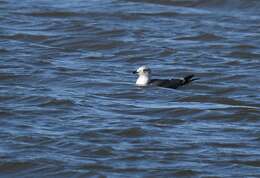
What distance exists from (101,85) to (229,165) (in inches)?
181

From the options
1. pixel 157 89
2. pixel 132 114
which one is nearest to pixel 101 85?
pixel 157 89

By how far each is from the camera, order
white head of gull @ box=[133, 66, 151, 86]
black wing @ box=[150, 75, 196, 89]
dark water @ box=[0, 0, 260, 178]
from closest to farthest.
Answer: dark water @ box=[0, 0, 260, 178] → black wing @ box=[150, 75, 196, 89] → white head of gull @ box=[133, 66, 151, 86]

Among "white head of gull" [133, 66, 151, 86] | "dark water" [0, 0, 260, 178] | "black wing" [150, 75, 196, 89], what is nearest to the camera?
"dark water" [0, 0, 260, 178]

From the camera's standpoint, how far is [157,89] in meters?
16.4

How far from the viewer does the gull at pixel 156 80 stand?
16188 mm

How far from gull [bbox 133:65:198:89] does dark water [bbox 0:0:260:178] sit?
117 mm

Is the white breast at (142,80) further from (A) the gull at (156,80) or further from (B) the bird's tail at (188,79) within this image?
(B) the bird's tail at (188,79)

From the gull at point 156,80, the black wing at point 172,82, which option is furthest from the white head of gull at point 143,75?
the black wing at point 172,82

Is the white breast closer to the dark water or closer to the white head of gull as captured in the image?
the white head of gull

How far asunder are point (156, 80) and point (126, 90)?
62cm

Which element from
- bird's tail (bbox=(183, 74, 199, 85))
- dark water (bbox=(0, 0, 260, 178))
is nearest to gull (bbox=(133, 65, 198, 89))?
bird's tail (bbox=(183, 74, 199, 85))

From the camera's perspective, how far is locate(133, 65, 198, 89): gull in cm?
1619

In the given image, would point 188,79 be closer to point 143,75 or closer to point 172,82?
point 172,82

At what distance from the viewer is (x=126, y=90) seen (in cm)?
1617
